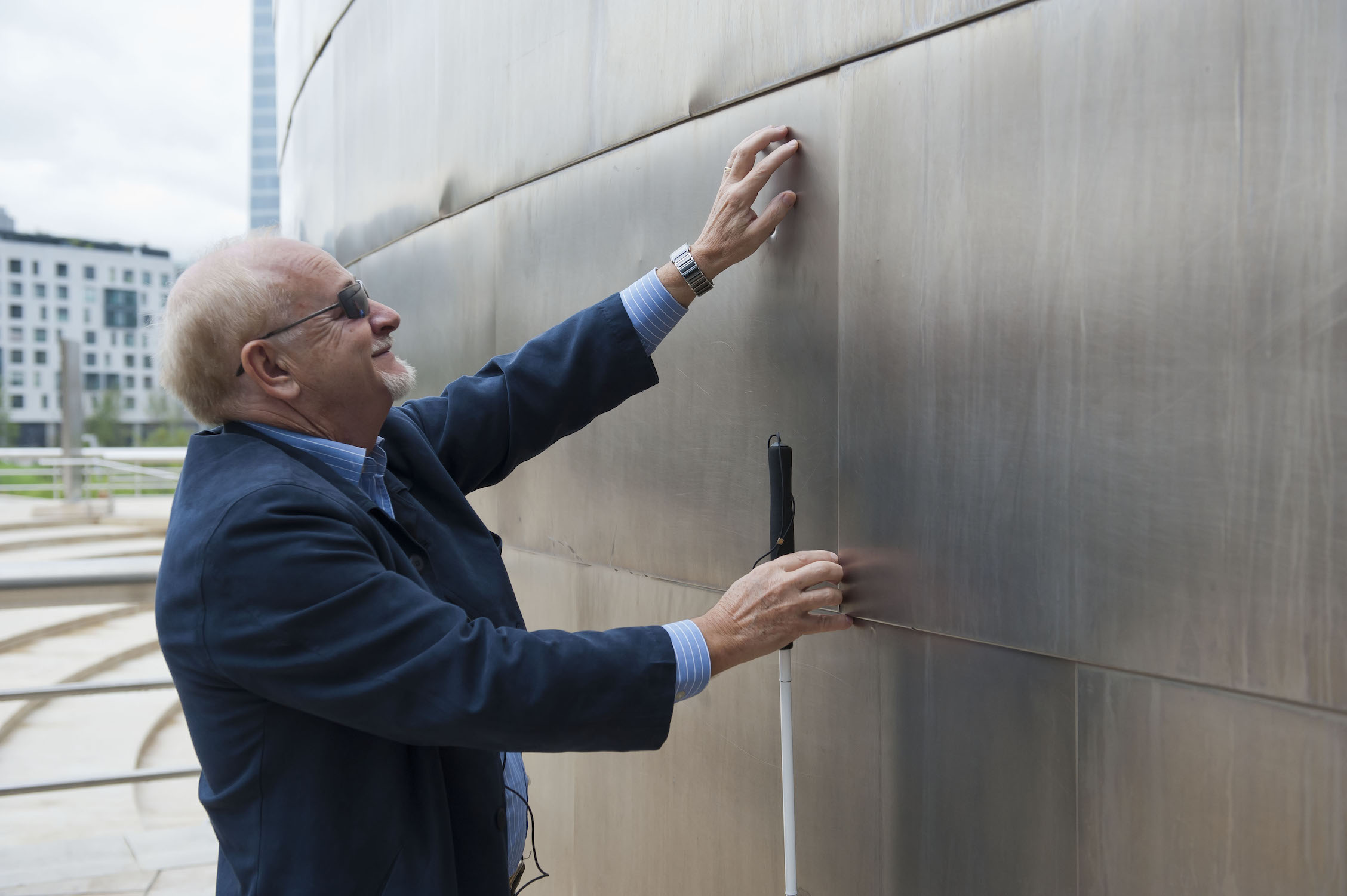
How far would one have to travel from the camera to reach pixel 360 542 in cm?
171

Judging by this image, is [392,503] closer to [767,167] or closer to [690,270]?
[690,270]

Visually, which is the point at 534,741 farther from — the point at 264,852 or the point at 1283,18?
the point at 1283,18

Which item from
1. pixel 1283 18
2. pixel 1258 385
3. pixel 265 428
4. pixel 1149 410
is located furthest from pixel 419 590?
pixel 1283 18

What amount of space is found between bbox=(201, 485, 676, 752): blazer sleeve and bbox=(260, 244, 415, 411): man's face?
32cm

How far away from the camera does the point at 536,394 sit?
95.5 inches

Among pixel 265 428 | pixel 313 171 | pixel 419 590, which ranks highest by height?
pixel 313 171

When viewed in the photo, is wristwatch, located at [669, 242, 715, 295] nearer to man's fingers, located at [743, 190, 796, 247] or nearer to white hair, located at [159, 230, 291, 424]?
man's fingers, located at [743, 190, 796, 247]

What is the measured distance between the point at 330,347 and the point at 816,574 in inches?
39.7

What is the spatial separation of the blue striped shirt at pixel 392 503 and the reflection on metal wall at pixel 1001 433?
0.15 m

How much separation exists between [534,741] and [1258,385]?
1.19 m

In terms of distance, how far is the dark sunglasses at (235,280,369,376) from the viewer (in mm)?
1930

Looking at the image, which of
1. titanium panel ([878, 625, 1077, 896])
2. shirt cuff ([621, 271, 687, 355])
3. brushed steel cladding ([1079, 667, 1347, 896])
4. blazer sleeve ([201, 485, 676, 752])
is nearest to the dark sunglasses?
blazer sleeve ([201, 485, 676, 752])

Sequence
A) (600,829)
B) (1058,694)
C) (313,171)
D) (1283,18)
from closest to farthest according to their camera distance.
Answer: (1283,18) → (1058,694) → (600,829) → (313,171)

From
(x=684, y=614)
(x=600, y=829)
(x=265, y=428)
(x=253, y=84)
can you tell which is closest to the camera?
(x=265, y=428)
